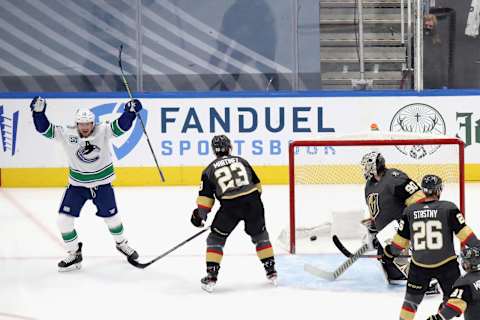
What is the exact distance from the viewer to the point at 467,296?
4.52 metres

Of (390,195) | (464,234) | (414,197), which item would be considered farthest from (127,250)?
(464,234)

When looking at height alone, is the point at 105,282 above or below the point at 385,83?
below

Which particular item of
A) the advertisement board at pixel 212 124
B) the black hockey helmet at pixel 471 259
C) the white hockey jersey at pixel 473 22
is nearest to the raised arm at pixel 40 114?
the black hockey helmet at pixel 471 259

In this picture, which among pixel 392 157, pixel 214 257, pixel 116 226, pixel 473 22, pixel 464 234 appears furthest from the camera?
pixel 473 22

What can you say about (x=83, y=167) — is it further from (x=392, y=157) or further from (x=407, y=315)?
(x=407, y=315)

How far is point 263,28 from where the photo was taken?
11102mm

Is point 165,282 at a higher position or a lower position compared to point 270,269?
lower

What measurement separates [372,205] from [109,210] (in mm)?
1968

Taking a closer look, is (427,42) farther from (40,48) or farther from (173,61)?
(40,48)

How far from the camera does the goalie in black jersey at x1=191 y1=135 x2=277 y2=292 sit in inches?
255

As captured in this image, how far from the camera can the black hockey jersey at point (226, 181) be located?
6.46 m

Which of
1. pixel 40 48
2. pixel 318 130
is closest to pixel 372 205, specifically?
pixel 318 130

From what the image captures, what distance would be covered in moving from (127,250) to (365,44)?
4.83 m

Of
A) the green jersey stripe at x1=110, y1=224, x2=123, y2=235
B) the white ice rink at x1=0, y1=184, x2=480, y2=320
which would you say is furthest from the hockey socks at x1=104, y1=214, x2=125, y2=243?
the white ice rink at x1=0, y1=184, x2=480, y2=320
